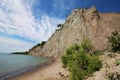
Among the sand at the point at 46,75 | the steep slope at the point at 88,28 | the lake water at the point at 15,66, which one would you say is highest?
the steep slope at the point at 88,28

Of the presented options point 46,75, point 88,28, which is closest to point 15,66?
point 46,75

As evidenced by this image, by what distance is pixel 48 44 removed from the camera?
3735 inches

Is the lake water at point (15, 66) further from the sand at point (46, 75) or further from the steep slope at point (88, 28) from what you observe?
the steep slope at point (88, 28)

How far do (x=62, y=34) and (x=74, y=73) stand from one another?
6584cm

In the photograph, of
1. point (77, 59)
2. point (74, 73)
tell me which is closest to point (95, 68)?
point (77, 59)

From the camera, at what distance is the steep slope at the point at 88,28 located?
6220cm

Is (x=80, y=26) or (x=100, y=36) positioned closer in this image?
(x=100, y=36)

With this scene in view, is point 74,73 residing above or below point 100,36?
below

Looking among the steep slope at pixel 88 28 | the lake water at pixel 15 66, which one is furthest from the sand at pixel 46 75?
the steep slope at pixel 88 28

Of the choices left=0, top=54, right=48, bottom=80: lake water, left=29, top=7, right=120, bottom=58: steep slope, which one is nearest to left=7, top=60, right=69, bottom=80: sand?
left=0, top=54, right=48, bottom=80: lake water

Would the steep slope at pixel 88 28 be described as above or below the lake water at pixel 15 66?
above

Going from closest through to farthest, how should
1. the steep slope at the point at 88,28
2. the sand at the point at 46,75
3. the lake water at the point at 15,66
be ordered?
the sand at the point at 46,75 < the lake water at the point at 15,66 < the steep slope at the point at 88,28

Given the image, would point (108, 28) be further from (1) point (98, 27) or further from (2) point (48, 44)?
(2) point (48, 44)

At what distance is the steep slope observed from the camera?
204 ft
